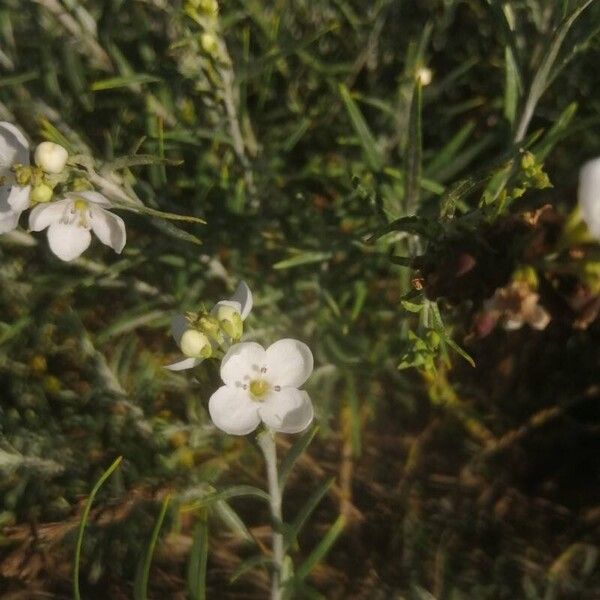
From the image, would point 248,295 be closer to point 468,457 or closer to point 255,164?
point 255,164

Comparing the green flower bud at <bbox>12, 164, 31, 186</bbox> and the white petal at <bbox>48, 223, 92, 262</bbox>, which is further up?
the white petal at <bbox>48, 223, 92, 262</bbox>

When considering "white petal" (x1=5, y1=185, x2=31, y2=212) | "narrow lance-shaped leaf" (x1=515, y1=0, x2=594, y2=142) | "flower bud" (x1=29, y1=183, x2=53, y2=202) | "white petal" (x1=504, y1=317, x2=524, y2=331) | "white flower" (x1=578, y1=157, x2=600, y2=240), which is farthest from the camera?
"narrow lance-shaped leaf" (x1=515, y1=0, x2=594, y2=142)

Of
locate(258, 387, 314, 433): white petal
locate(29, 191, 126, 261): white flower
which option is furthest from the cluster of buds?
locate(258, 387, 314, 433): white petal

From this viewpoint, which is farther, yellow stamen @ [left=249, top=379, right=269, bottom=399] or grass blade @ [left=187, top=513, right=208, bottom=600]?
yellow stamen @ [left=249, top=379, right=269, bottom=399]

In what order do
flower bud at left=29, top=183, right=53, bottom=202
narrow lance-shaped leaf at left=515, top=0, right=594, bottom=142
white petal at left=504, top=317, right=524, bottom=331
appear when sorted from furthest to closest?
narrow lance-shaped leaf at left=515, top=0, right=594, bottom=142, flower bud at left=29, top=183, right=53, bottom=202, white petal at left=504, top=317, right=524, bottom=331

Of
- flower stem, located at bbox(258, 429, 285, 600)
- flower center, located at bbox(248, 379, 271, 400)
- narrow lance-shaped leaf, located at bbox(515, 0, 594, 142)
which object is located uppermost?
narrow lance-shaped leaf, located at bbox(515, 0, 594, 142)

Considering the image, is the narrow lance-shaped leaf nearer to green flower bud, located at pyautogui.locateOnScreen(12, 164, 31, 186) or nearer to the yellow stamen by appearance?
the yellow stamen

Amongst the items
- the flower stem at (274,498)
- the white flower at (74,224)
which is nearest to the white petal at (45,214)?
the white flower at (74,224)

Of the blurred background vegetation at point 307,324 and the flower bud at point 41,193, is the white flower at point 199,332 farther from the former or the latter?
the blurred background vegetation at point 307,324
